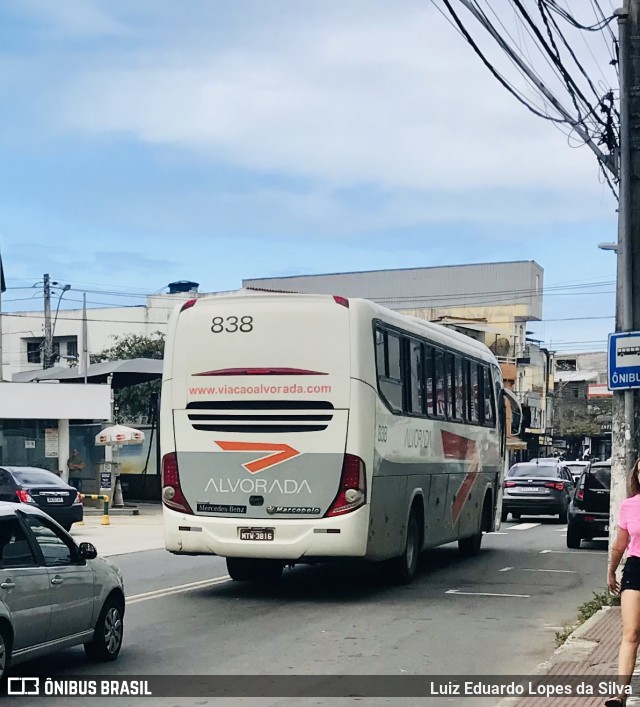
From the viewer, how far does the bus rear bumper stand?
13.8m

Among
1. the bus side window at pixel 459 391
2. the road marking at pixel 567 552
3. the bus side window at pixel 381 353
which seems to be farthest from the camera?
the road marking at pixel 567 552

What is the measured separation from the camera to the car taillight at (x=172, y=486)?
47.4ft

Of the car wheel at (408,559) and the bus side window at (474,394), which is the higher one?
the bus side window at (474,394)

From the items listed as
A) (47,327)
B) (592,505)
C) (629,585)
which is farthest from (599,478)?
(47,327)

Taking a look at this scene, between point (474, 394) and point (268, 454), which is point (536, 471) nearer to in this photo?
point (474, 394)

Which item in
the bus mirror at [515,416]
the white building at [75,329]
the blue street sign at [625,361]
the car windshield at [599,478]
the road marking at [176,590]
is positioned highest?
the white building at [75,329]

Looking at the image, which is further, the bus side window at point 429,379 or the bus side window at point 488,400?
the bus side window at point 488,400

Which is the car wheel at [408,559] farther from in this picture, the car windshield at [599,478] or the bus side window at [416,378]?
the car windshield at [599,478]

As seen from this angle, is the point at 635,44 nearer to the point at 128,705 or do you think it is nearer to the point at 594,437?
the point at 128,705

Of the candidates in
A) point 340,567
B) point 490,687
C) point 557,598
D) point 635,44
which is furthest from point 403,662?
point 340,567

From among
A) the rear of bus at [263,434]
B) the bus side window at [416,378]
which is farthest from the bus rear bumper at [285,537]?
the bus side window at [416,378]

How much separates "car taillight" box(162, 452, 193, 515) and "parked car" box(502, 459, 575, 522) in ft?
59.3

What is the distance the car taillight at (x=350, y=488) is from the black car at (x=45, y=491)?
524 inches

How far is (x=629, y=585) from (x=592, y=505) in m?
15.1
